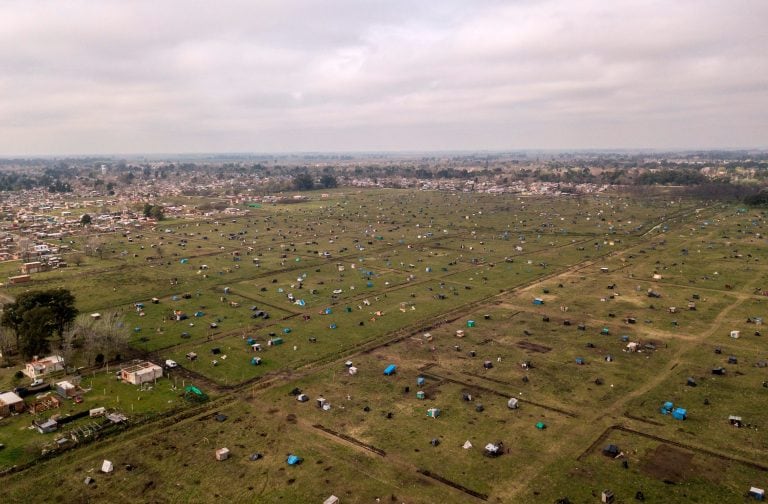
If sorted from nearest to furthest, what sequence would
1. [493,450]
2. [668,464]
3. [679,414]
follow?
[668,464]
[493,450]
[679,414]

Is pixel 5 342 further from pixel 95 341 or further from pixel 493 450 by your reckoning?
pixel 493 450

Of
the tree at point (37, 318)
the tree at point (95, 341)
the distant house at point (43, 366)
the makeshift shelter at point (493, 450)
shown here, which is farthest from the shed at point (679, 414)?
the tree at point (37, 318)

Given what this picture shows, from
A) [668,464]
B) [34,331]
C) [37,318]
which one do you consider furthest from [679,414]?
[37,318]

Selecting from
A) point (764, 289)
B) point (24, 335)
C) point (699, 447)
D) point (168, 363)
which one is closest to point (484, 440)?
point (699, 447)

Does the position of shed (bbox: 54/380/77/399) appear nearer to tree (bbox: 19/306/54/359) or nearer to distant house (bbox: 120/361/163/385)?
distant house (bbox: 120/361/163/385)

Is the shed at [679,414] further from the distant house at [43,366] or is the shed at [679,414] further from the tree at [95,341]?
the distant house at [43,366]

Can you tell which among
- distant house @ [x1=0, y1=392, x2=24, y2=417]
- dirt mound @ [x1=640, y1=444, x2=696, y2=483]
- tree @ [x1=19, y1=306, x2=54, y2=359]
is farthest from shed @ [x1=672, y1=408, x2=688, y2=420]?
tree @ [x1=19, y1=306, x2=54, y2=359]
